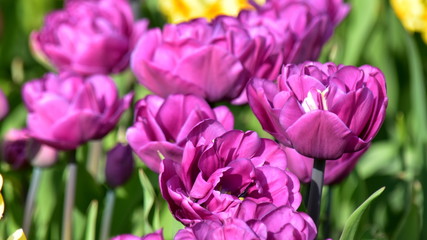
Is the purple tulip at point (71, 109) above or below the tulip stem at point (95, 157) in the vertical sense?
above

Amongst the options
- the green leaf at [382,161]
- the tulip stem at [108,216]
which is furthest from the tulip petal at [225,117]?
the green leaf at [382,161]

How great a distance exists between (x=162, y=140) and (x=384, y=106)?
23cm

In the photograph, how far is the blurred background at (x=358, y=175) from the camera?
1104 millimetres

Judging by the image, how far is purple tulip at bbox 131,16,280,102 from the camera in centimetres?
91

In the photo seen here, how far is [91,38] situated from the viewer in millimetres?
1284

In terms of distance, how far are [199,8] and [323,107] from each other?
125cm

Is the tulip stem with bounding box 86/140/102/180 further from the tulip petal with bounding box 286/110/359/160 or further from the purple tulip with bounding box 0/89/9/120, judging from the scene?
the tulip petal with bounding box 286/110/359/160

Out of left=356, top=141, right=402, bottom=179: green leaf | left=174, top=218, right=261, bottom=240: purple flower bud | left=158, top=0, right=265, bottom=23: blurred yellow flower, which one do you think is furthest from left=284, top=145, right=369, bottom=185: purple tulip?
left=158, top=0, right=265, bottom=23: blurred yellow flower

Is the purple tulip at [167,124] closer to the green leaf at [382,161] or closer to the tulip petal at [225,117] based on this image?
the tulip petal at [225,117]

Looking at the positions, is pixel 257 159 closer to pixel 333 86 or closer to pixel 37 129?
pixel 333 86

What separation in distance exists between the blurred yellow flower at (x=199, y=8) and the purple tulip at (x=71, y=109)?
Result: 2.74ft

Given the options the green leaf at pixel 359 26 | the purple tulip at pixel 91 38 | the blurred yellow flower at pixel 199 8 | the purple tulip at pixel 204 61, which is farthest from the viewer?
the blurred yellow flower at pixel 199 8

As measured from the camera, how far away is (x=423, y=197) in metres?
1.22

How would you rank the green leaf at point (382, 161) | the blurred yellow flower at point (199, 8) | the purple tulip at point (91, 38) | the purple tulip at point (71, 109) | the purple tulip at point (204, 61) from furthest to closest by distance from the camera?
the blurred yellow flower at point (199, 8)
the green leaf at point (382, 161)
the purple tulip at point (91, 38)
the purple tulip at point (71, 109)
the purple tulip at point (204, 61)
